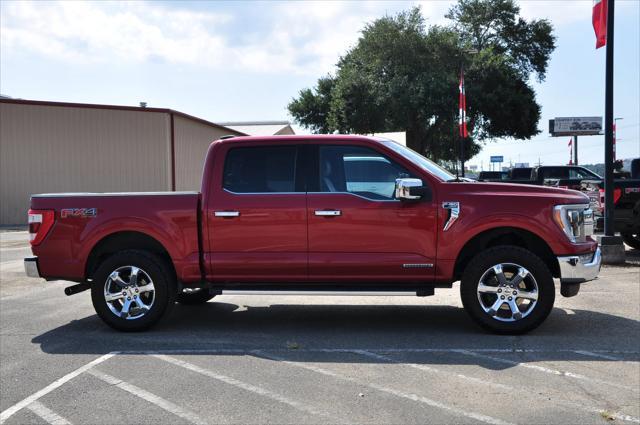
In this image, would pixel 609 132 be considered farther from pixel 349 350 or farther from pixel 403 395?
pixel 403 395

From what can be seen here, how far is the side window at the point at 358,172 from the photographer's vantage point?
6191mm

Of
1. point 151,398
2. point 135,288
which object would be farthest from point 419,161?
point 151,398

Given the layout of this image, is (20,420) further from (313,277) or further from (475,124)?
(475,124)

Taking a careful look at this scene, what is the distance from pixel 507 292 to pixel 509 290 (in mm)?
29

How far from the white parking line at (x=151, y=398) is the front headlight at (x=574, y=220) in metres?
3.86

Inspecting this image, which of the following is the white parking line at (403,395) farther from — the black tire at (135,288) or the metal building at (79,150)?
the metal building at (79,150)

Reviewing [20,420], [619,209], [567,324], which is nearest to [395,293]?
[567,324]

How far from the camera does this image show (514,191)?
6.10 m

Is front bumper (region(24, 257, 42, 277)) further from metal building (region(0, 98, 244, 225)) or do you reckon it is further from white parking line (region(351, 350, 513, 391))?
metal building (region(0, 98, 244, 225))

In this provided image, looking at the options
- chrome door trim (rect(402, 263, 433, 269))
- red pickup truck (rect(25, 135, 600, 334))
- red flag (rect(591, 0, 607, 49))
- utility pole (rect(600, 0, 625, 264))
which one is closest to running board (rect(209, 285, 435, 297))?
red pickup truck (rect(25, 135, 600, 334))

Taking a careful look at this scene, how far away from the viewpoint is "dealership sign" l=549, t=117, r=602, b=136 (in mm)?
60219

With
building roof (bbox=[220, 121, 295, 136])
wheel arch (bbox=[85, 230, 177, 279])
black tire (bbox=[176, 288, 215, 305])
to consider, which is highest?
building roof (bbox=[220, 121, 295, 136])

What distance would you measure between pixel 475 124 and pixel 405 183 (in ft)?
125

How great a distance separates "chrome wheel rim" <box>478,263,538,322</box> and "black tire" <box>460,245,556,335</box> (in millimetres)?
14
